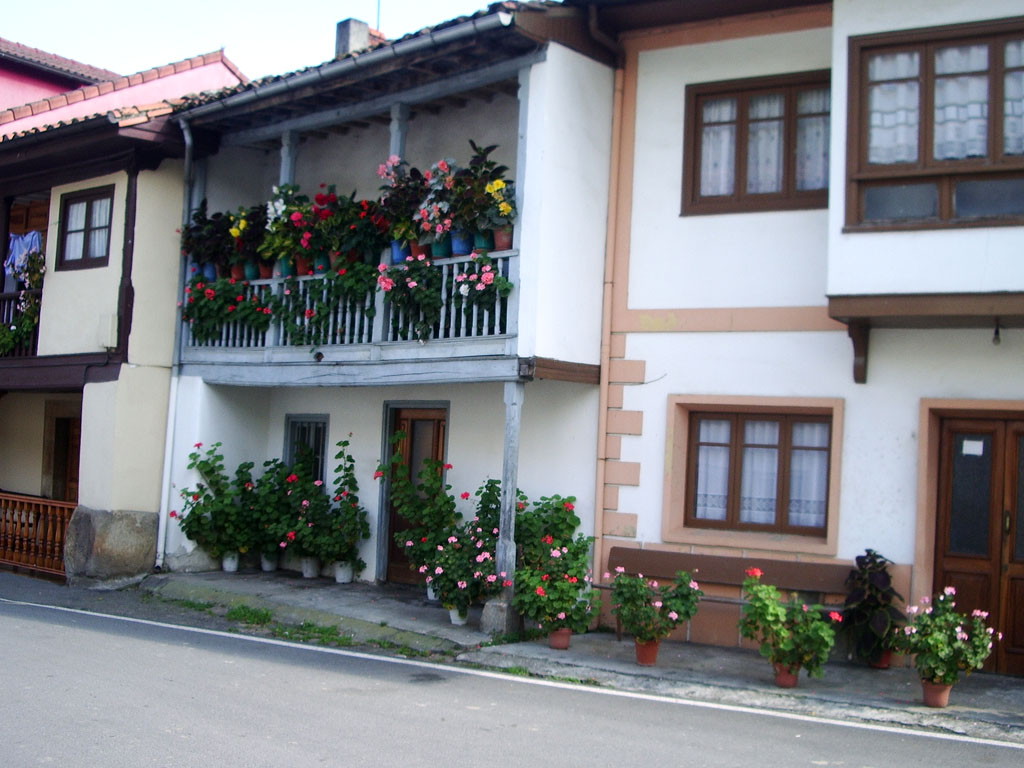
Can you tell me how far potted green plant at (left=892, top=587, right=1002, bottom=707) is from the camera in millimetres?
8055

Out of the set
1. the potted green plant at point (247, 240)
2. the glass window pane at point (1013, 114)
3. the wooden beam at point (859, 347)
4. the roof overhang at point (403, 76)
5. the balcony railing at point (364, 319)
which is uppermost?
the roof overhang at point (403, 76)

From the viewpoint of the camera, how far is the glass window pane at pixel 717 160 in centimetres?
1103

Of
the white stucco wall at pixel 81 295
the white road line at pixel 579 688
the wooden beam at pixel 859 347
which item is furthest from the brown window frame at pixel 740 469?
the white stucco wall at pixel 81 295

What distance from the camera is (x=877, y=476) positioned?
9.95 metres

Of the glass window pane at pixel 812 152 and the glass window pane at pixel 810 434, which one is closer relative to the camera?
the glass window pane at pixel 810 434

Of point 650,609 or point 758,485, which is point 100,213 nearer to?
point 758,485

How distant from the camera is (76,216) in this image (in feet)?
49.6

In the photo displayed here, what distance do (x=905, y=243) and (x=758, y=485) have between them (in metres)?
2.76

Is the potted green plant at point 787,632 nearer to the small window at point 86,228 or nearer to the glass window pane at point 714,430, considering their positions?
the glass window pane at point 714,430

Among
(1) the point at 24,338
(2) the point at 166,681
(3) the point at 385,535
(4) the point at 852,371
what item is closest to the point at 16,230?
(1) the point at 24,338

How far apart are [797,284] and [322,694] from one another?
18.5 ft

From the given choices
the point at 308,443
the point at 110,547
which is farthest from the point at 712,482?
the point at 110,547

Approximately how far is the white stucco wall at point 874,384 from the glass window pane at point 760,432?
356 millimetres

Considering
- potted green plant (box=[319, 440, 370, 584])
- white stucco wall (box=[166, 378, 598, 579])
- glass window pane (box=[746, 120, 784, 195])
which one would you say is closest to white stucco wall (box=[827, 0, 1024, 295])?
glass window pane (box=[746, 120, 784, 195])
